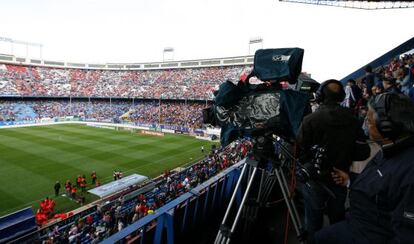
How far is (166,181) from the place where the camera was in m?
13.2

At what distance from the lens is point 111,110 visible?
5347 centimetres

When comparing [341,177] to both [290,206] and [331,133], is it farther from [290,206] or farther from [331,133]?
[290,206]

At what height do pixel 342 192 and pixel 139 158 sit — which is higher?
pixel 342 192

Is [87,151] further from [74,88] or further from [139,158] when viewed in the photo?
[74,88]

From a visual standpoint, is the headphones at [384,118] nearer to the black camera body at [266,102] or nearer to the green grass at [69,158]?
the black camera body at [266,102]

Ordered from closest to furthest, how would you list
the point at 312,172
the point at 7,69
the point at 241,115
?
1. the point at 312,172
2. the point at 241,115
3. the point at 7,69

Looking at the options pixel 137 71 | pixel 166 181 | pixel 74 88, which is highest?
pixel 137 71

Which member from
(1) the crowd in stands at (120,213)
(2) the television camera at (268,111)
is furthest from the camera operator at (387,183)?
(1) the crowd in stands at (120,213)

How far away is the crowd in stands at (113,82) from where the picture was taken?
48.8 m

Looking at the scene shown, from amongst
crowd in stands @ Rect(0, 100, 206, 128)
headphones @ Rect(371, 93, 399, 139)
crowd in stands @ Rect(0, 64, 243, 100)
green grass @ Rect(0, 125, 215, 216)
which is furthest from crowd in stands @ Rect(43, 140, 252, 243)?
crowd in stands @ Rect(0, 64, 243, 100)

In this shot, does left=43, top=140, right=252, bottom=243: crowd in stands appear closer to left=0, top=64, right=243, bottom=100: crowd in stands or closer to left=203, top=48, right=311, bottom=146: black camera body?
left=203, top=48, right=311, bottom=146: black camera body

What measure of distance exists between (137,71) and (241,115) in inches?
2529

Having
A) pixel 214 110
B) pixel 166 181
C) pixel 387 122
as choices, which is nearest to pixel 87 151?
pixel 166 181

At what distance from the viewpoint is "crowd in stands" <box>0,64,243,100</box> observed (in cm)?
4884
